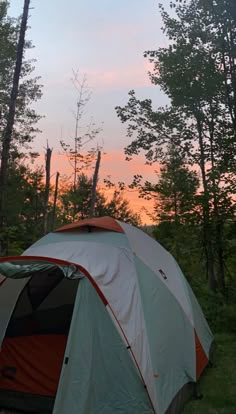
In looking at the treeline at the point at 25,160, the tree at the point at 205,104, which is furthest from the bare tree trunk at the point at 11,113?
the tree at the point at 205,104

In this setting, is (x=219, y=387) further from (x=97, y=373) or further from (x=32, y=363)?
(x=32, y=363)

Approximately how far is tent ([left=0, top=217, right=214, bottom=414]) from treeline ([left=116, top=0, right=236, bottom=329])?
4.28 meters

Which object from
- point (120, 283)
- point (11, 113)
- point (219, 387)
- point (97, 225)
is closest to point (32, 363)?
point (120, 283)

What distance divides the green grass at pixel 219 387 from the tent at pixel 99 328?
0.18m

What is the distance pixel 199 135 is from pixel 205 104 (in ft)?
3.00

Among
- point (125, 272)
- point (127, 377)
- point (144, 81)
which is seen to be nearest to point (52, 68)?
point (144, 81)

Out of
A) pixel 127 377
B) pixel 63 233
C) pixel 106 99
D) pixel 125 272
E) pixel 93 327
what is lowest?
pixel 127 377

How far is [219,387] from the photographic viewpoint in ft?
15.3

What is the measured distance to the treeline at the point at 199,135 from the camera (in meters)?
9.91

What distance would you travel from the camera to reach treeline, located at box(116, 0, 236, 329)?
9.91 meters

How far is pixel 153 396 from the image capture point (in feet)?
11.6

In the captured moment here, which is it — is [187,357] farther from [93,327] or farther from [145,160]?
[145,160]

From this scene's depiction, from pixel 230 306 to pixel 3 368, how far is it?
17.8 feet

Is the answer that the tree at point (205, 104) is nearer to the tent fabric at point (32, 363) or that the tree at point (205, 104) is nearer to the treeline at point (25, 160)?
the treeline at point (25, 160)
